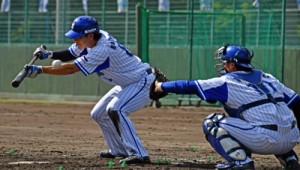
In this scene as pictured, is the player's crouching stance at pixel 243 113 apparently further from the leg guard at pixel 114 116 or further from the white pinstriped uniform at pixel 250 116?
the leg guard at pixel 114 116

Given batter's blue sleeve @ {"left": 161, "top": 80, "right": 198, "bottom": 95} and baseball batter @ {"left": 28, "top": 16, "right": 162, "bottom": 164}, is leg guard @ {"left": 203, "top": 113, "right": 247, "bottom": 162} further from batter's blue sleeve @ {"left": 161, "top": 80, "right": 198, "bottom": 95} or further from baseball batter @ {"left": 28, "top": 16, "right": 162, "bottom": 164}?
baseball batter @ {"left": 28, "top": 16, "right": 162, "bottom": 164}

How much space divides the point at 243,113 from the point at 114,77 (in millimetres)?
2251

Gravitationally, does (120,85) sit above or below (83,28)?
below

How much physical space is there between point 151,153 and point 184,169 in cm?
224

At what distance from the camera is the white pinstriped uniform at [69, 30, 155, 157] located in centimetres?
1134

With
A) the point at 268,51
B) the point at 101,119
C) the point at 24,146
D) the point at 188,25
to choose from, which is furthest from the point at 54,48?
the point at 101,119

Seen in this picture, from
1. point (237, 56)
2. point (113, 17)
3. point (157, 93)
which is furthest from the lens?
point (113, 17)

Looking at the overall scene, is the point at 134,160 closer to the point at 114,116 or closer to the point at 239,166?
the point at 114,116

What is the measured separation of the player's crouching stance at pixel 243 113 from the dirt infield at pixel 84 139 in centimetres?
103

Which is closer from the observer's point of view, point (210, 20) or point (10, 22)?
point (210, 20)

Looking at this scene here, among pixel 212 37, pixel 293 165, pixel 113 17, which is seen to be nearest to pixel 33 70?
pixel 293 165

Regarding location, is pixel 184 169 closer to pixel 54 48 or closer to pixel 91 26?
pixel 91 26

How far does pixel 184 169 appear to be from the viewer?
35.0 feet

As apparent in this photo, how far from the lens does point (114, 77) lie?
1166 centimetres
